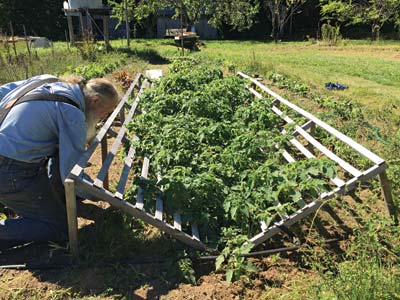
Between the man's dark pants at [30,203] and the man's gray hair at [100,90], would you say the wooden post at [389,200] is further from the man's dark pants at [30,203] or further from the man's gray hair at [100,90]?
the man's dark pants at [30,203]

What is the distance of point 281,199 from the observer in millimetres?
3479

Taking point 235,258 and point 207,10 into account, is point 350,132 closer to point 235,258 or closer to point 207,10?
point 235,258

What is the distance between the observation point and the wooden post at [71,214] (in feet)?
8.75

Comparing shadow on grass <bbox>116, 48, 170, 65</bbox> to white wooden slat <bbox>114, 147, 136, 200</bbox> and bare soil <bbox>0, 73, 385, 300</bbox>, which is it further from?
bare soil <bbox>0, 73, 385, 300</bbox>

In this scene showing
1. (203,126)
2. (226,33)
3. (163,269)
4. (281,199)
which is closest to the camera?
(163,269)

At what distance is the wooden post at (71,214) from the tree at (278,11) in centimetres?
2230

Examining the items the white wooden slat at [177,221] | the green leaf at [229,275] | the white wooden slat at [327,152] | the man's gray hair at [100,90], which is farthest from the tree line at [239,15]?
the green leaf at [229,275]

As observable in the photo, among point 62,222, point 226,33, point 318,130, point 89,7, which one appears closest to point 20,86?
point 62,222

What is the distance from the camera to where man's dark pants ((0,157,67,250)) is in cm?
292

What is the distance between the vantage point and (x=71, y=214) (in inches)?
109

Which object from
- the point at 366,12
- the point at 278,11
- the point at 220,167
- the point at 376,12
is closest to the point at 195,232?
the point at 220,167

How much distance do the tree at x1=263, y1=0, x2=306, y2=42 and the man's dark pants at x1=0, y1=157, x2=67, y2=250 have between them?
72.5ft

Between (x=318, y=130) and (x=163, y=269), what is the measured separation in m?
3.33

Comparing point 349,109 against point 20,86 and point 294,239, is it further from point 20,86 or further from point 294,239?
point 20,86
